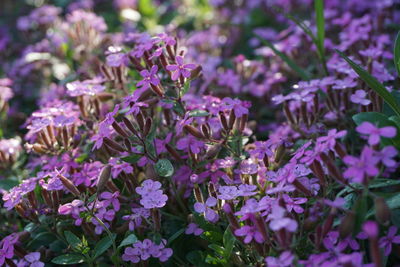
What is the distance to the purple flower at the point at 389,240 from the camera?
3.74ft

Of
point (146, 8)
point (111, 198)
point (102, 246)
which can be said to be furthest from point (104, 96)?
point (146, 8)

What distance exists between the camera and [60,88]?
216cm

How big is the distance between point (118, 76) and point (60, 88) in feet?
1.79

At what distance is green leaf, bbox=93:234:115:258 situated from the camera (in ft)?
4.21

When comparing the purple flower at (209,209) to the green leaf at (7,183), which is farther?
the green leaf at (7,183)

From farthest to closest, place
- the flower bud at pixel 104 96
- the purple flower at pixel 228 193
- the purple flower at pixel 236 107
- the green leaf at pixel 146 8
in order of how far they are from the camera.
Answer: the green leaf at pixel 146 8 → the flower bud at pixel 104 96 → the purple flower at pixel 236 107 → the purple flower at pixel 228 193

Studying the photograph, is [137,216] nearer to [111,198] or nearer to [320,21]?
[111,198]

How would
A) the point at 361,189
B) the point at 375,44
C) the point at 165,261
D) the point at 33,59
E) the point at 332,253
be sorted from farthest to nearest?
the point at 33,59 < the point at 375,44 < the point at 165,261 < the point at 361,189 < the point at 332,253

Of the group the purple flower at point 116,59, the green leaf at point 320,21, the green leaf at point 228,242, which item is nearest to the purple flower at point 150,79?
the purple flower at point 116,59

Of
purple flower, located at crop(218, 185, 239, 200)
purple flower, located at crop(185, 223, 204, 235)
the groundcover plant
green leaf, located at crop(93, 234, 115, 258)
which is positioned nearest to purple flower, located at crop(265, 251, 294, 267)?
the groundcover plant

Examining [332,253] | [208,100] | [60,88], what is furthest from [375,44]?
[60,88]

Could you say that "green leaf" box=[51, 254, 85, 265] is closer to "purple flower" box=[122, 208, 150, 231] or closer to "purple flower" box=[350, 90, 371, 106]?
"purple flower" box=[122, 208, 150, 231]

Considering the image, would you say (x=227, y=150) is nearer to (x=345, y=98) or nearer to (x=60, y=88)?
(x=345, y=98)

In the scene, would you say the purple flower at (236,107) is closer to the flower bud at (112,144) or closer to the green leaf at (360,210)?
the flower bud at (112,144)
